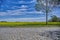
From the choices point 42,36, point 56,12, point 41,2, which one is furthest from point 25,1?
point 42,36

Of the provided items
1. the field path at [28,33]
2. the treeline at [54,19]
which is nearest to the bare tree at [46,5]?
the treeline at [54,19]

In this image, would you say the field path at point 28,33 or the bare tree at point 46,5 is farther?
the bare tree at point 46,5

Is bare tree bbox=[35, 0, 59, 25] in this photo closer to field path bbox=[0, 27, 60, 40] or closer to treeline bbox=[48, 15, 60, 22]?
treeline bbox=[48, 15, 60, 22]

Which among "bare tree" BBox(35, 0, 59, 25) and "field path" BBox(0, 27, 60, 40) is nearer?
"field path" BBox(0, 27, 60, 40)

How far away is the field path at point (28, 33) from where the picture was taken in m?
5.20

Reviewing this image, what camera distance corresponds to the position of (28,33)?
575cm

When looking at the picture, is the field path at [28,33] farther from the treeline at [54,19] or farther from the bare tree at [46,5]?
the bare tree at [46,5]

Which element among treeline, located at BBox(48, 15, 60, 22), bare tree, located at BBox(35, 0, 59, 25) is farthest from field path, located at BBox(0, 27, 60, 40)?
bare tree, located at BBox(35, 0, 59, 25)

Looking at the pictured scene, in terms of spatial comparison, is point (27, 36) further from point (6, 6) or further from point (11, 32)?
point (6, 6)

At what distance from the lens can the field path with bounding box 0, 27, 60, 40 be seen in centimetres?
520

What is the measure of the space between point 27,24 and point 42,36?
1.28m

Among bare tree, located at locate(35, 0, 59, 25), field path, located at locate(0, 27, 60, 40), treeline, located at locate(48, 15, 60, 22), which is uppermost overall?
bare tree, located at locate(35, 0, 59, 25)

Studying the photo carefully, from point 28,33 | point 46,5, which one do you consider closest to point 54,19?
point 46,5

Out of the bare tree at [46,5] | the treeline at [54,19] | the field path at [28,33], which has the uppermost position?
the bare tree at [46,5]
